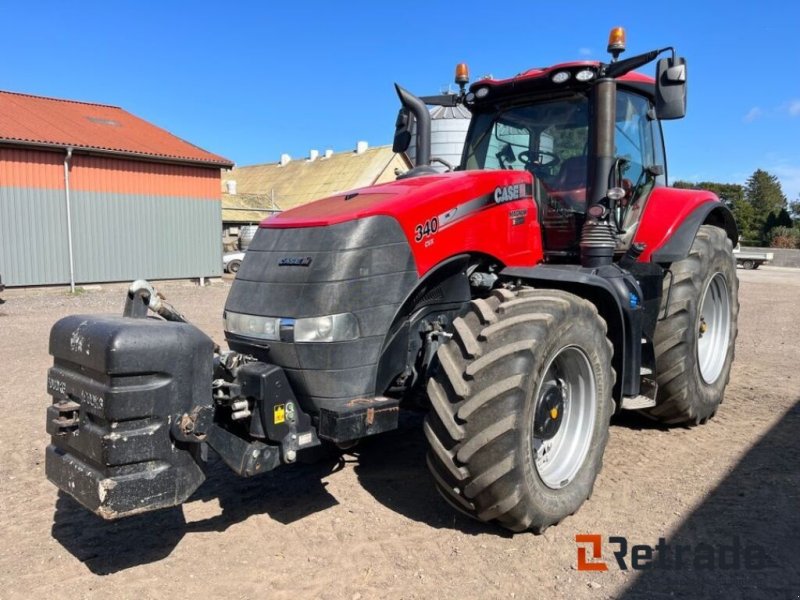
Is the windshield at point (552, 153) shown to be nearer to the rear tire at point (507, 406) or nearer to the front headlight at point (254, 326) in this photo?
the rear tire at point (507, 406)

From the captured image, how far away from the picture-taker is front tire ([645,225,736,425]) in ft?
15.0

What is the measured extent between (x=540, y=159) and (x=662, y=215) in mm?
1051

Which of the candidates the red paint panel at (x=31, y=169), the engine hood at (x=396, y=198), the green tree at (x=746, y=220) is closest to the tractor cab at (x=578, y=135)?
the engine hood at (x=396, y=198)

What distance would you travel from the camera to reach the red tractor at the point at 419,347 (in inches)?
106

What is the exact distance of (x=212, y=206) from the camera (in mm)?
18859

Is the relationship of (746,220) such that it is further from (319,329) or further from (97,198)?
(319,329)

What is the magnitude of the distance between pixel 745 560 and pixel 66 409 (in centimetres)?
317

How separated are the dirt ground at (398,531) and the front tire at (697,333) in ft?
0.84

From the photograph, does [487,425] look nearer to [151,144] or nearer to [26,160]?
[26,160]

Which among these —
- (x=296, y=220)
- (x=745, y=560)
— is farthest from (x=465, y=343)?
(x=745, y=560)

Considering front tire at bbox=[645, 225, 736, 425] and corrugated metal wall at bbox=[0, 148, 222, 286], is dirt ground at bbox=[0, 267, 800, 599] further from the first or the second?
corrugated metal wall at bbox=[0, 148, 222, 286]

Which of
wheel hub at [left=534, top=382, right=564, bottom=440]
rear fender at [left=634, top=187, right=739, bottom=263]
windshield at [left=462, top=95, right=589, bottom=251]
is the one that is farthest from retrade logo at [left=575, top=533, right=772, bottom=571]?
rear fender at [left=634, top=187, right=739, bottom=263]

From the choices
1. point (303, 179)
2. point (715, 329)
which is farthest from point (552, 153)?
point (303, 179)

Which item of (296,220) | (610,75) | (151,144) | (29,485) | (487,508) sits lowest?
(29,485)
